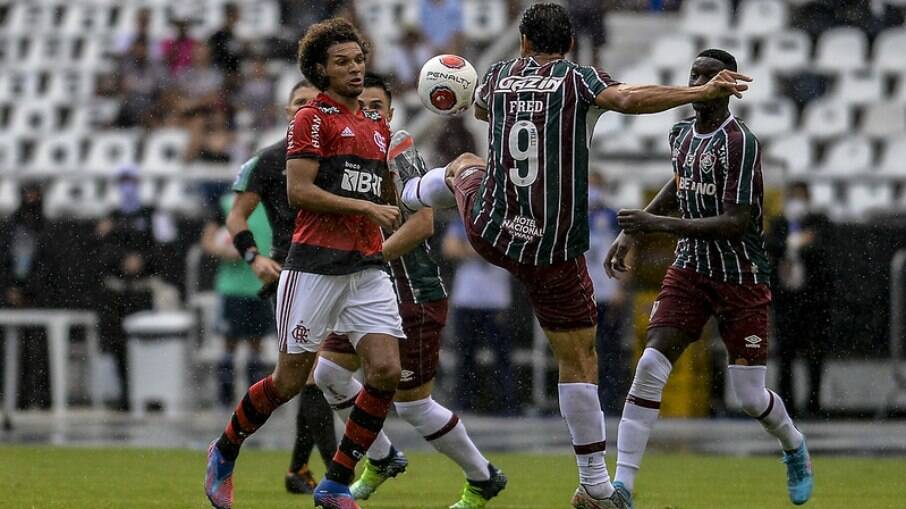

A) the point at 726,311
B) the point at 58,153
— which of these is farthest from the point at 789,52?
the point at 726,311

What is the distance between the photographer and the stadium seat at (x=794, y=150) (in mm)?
20359

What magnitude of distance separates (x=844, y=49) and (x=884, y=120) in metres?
0.97

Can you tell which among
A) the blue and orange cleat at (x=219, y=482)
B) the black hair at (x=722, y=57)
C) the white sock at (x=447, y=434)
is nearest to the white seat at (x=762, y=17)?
the black hair at (x=722, y=57)

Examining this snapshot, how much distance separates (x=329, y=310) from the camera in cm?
816

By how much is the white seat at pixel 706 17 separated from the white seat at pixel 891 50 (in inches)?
72.5

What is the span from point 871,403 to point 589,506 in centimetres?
1016

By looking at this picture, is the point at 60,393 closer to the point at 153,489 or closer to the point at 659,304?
the point at 153,489

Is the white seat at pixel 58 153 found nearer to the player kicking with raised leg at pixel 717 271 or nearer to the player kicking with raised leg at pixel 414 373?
the player kicking with raised leg at pixel 414 373

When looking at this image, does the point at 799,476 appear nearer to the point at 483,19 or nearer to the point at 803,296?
the point at 803,296

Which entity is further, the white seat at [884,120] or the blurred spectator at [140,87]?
the blurred spectator at [140,87]

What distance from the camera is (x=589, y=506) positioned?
26.5ft

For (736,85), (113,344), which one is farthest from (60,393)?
(736,85)

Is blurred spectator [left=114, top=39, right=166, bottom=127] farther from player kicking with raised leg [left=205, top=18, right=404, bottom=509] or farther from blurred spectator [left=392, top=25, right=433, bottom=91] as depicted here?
player kicking with raised leg [left=205, top=18, right=404, bottom=509]

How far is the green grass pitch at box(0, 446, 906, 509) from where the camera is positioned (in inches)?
374
